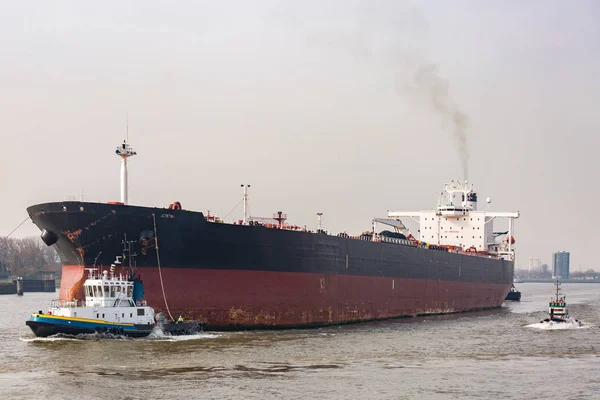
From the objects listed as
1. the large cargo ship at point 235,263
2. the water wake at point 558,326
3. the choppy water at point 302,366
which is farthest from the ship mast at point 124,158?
the water wake at point 558,326

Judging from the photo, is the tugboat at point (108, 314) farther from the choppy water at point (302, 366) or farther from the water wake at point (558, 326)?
the water wake at point (558, 326)

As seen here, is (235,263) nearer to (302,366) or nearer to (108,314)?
(108,314)

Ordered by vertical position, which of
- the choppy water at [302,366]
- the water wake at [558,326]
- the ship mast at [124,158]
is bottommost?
the water wake at [558,326]

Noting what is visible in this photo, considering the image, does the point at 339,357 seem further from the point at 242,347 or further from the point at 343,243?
the point at 343,243

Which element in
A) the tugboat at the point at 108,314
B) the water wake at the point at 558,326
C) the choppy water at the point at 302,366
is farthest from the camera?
the water wake at the point at 558,326

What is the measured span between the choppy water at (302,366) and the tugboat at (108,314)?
524mm

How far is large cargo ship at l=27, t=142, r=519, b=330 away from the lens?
1097 inches

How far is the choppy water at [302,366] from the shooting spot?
19.0 metres

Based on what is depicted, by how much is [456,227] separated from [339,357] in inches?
1379

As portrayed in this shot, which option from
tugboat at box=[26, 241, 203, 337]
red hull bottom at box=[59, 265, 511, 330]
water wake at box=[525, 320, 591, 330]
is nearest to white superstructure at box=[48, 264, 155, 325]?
tugboat at box=[26, 241, 203, 337]

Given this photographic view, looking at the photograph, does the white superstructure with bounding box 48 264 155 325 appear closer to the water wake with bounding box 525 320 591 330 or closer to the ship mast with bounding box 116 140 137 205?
the ship mast with bounding box 116 140 137 205

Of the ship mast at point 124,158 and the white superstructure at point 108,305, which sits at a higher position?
the ship mast at point 124,158

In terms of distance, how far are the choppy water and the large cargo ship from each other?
1.62 m

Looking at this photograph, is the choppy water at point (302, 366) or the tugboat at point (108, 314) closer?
the choppy water at point (302, 366)
